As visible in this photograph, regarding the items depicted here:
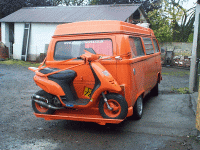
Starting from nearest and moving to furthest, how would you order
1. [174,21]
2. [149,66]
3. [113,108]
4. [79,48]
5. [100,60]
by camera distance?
1. [113,108]
2. [100,60]
3. [79,48]
4. [149,66]
5. [174,21]

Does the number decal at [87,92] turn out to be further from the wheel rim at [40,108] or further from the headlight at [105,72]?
the wheel rim at [40,108]

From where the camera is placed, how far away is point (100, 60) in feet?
16.5

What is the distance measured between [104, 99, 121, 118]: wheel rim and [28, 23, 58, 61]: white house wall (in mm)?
16965

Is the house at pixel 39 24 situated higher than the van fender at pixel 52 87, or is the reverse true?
the house at pixel 39 24

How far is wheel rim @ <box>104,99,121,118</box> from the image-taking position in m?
4.67

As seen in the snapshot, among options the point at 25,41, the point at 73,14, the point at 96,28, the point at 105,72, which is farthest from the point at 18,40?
the point at 105,72

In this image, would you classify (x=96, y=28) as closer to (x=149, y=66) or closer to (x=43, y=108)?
(x=43, y=108)

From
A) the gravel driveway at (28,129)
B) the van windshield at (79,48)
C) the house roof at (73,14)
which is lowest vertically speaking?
the gravel driveway at (28,129)

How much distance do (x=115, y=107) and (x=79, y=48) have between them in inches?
64.9

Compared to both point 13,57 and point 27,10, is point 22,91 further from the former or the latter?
point 27,10

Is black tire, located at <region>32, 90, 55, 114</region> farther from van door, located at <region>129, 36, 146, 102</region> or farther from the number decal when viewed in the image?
van door, located at <region>129, 36, 146, 102</region>

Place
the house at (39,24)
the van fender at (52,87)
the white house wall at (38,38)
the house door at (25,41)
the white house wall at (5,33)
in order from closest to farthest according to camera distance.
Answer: the van fender at (52,87) < the house at (39,24) < the white house wall at (38,38) < the house door at (25,41) < the white house wall at (5,33)

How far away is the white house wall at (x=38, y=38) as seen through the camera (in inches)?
821

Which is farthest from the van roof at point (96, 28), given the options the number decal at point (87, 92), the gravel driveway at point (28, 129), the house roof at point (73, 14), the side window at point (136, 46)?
the house roof at point (73, 14)
